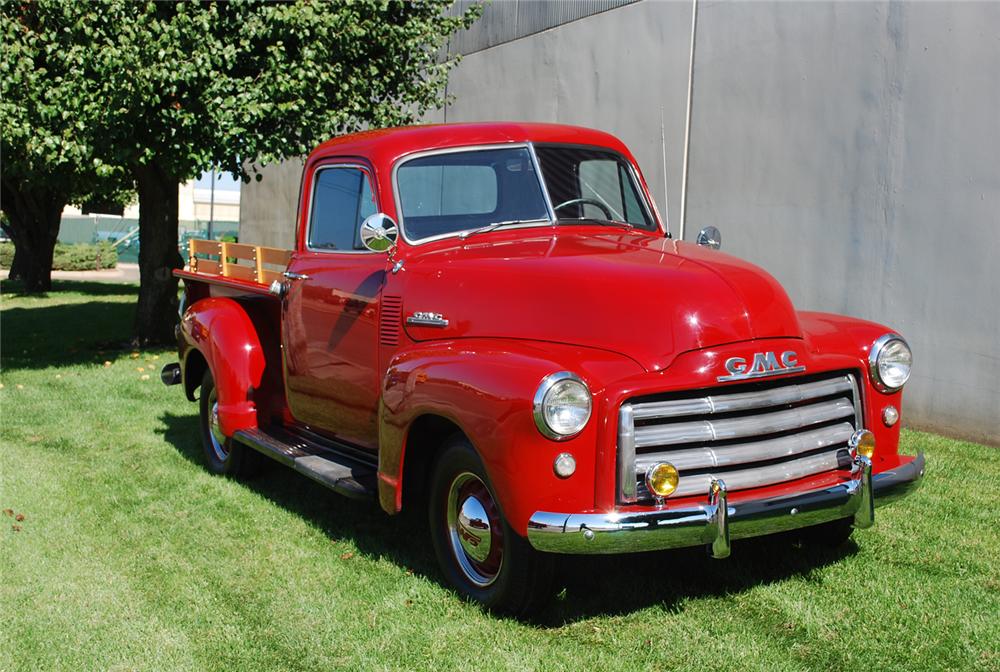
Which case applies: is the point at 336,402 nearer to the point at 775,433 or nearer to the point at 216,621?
the point at 216,621

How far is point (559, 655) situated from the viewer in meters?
4.01

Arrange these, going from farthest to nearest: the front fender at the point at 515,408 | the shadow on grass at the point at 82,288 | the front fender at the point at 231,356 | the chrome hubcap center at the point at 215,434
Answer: the shadow on grass at the point at 82,288 → the chrome hubcap center at the point at 215,434 → the front fender at the point at 231,356 → the front fender at the point at 515,408

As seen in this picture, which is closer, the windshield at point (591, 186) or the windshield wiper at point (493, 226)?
the windshield wiper at point (493, 226)

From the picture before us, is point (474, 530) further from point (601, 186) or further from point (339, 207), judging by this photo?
point (339, 207)

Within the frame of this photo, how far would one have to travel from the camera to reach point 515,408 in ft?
13.0

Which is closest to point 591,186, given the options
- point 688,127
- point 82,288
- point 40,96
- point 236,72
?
point 688,127

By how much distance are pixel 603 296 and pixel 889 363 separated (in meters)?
1.44

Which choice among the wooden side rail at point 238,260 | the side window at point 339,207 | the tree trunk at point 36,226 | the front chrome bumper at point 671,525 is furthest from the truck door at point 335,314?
the tree trunk at point 36,226

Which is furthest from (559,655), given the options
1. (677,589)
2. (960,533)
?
(960,533)

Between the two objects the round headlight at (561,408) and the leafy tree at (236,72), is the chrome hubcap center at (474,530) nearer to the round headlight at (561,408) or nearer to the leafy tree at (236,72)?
the round headlight at (561,408)

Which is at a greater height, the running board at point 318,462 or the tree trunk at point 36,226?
the tree trunk at point 36,226

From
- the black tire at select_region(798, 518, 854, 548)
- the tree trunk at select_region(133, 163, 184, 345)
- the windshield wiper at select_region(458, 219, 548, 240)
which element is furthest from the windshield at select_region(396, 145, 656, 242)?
the tree trunk at select_region(133, 163, 184, 345)

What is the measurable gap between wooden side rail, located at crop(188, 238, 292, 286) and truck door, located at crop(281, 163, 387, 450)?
732mm

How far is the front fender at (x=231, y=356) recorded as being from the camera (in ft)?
21.4
